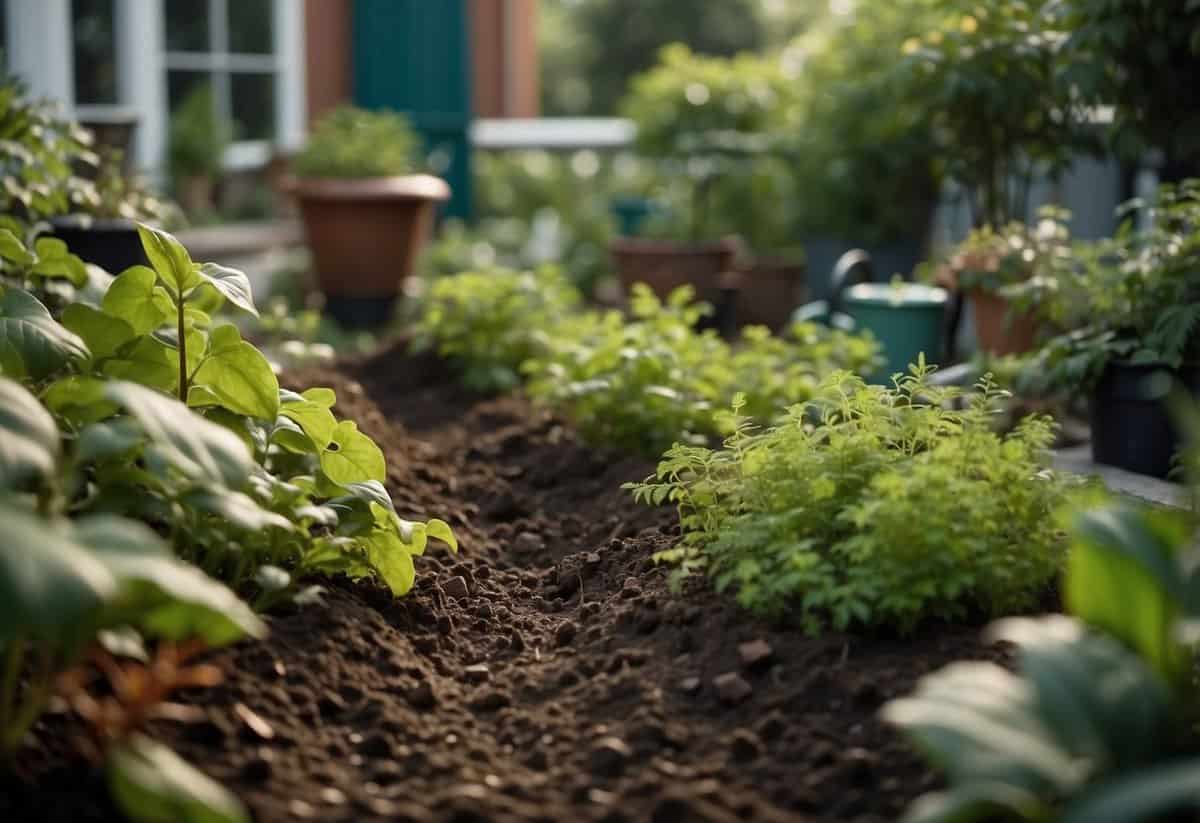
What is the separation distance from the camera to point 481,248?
749cm

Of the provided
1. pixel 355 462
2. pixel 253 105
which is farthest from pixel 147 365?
pixel 253 105

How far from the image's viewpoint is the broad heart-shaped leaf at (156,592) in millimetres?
1726

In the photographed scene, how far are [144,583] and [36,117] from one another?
9.11 ft

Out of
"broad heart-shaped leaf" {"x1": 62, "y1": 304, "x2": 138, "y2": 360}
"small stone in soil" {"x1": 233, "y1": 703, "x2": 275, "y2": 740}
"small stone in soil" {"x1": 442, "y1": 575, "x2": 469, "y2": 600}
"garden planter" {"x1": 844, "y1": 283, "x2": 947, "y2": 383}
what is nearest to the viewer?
"small stone in soil" {"x1": 233, "y1": 703, "x2": 275, "y2": 740}

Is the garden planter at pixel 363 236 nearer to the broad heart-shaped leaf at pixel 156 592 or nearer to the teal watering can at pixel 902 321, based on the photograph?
the teal watering can at pixel 902 321

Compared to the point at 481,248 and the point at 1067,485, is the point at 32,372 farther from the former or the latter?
the point at 481,248

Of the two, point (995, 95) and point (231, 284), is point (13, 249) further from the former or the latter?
point (995, 95)

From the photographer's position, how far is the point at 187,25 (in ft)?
25.9

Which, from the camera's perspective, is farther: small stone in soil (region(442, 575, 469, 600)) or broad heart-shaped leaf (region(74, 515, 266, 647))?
small stone in soil (region(442, 575, 469, 600))

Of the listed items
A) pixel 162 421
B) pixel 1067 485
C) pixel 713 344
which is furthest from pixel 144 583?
pixel 713 344

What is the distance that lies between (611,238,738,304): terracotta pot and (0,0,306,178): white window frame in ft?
7.28

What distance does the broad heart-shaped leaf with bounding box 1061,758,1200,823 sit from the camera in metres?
1.49

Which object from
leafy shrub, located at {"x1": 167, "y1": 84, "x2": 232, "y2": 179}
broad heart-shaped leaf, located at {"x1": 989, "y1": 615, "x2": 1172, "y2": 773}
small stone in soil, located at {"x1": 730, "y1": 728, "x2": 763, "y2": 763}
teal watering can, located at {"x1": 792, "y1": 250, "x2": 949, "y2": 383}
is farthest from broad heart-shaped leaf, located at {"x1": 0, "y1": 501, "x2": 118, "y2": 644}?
leafy shrub, located at {"x1": 167, "y1": 84, "x2": 232, "y2": 179}

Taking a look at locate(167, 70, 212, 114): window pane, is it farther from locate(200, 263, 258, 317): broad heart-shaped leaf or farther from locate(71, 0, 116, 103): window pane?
locate(200, 263, 258, 317): broad heart-shaped leaf
